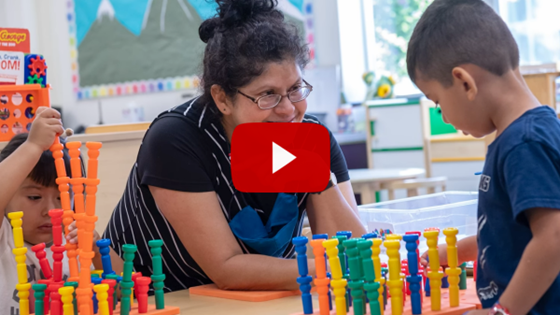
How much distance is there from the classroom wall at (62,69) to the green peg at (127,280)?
4049mm

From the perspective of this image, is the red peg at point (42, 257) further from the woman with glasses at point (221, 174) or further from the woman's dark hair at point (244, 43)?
the woman's dark hair at point (244, 43)

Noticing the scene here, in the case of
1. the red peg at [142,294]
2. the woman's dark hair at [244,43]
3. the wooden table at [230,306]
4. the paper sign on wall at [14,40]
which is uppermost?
the paper sign on wall at [14,40]

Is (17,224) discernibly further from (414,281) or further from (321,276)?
(414,281)

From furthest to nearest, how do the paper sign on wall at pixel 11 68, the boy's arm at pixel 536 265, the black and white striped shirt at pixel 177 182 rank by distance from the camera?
the paper sign on wall at pixel 11 68 < the black and white striped shirt at pixel 177 182 < the boy's arm at pixel 536 265

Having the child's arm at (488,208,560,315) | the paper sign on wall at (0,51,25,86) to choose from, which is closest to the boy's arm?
the child's arm at (488,208,560,315)

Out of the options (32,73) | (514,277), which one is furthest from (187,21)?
(514,277)

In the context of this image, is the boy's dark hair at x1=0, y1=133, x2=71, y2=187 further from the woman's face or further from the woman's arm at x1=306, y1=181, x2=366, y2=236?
the woman's arm at x1=306, y1=181, x2=366, y2=236

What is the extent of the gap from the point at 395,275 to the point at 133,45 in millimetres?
4679

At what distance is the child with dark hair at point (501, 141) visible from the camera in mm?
680

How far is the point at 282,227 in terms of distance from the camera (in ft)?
4.09

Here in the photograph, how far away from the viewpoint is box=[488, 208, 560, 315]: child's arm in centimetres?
67

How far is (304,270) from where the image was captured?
2.85 ft

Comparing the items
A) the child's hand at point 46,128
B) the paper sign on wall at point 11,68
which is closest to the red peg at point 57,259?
the child's hand at point 46,128
